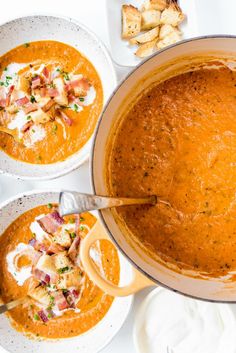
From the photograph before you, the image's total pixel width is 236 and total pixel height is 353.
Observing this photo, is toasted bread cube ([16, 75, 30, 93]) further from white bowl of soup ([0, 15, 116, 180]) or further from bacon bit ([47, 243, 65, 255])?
bacon bit ([47, 243, 65, 255])

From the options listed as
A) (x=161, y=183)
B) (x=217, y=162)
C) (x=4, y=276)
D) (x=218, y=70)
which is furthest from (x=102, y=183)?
(x=4, y=276)

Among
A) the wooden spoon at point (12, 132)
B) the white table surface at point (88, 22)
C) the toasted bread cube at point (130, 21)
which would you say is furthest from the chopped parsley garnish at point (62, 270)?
the toasted bread cube at point (130, 21)

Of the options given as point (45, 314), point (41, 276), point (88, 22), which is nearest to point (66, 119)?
point (88, 22)

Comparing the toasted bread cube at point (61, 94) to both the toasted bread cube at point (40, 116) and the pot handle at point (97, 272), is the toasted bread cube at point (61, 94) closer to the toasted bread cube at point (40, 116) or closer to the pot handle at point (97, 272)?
the toasted bread cube at point (40, 116)

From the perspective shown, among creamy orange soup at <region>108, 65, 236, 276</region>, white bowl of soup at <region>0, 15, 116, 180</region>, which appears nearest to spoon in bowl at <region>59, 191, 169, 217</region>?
creamy orange soup at <region>108, 65, 236, 276</region>

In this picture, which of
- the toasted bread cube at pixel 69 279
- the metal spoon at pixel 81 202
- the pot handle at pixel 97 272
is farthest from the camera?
the toasted bread cube at pixel 69 279

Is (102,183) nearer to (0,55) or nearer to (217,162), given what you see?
(217,162)

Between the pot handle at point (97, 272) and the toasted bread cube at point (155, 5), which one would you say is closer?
the pot handle at point (97, 272)

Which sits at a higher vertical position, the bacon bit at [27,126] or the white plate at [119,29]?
the white plate at [119,29]
